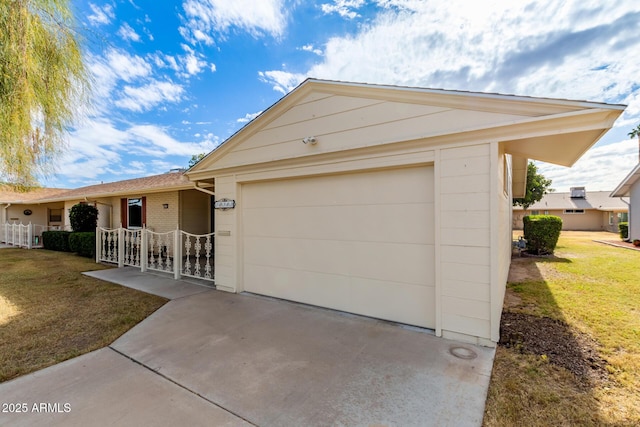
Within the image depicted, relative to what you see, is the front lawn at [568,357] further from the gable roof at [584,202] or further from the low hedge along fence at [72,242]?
the gable roof at [584,202]

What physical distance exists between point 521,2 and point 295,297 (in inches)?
247

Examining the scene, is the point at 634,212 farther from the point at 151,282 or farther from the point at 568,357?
the point at 151,282

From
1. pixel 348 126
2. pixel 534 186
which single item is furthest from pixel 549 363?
pixel 534 186

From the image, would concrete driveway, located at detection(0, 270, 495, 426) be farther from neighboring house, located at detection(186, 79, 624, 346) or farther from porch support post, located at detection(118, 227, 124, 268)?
porch support post, located at detection(118, 227, 124, 268)

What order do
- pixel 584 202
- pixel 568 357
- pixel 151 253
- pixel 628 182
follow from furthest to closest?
1. pixel 584 202
2. pixel 628 182
3. pixel 151 253
4. pixel 568 357

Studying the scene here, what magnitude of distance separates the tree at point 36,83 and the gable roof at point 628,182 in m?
22.0

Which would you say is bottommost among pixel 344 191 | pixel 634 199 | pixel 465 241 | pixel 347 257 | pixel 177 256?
pixel 177 256

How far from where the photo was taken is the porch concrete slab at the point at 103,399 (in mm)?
2244

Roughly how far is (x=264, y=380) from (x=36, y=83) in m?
4.63

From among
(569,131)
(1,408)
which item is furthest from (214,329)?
(569,131)

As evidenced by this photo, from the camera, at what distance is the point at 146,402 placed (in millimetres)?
2469

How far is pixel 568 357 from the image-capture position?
10.8 ft

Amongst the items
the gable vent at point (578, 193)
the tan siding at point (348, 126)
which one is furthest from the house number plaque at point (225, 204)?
the gable vent at point (578, 193)

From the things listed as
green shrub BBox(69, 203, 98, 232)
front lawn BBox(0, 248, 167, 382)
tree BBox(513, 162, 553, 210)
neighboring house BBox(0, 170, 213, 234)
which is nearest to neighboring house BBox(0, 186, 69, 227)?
neighboring house BBox(0, 170, 213, 234)
